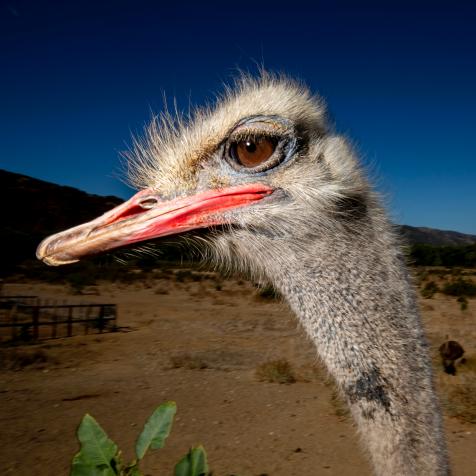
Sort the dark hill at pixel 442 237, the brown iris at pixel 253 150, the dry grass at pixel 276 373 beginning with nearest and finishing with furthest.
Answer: the brown iris at pixel 253 150
the dry grass at pixel 276 373
the dark hill at pixel 442 237

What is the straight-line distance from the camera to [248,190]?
1.80m

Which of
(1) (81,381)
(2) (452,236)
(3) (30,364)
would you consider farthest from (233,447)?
(2) (452,236)

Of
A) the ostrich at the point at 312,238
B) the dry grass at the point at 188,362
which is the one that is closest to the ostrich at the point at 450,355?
the dry grass at the point at 188,362

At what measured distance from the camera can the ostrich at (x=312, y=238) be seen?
58.7 inches

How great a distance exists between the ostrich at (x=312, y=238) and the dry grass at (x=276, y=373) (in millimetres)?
6135

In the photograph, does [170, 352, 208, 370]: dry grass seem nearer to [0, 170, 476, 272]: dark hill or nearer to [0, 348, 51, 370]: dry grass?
[0, 348, 51, 370]: dry grass

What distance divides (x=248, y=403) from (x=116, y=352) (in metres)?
4.45

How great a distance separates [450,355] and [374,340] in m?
7.67

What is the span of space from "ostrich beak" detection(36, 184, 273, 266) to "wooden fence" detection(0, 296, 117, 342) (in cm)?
1015

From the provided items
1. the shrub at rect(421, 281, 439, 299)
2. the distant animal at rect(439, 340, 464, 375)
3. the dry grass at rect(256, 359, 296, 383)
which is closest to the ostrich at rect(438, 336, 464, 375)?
the distant animal at rect(439, 340, 464, 375)

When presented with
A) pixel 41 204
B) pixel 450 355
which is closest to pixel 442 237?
pixel 41 204

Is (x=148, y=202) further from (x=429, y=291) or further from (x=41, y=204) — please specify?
(x=41, y=204)

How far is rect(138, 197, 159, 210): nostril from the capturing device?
1.81 m

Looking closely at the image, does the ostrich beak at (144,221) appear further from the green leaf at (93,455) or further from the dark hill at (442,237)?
the dark hill at (442,237)
